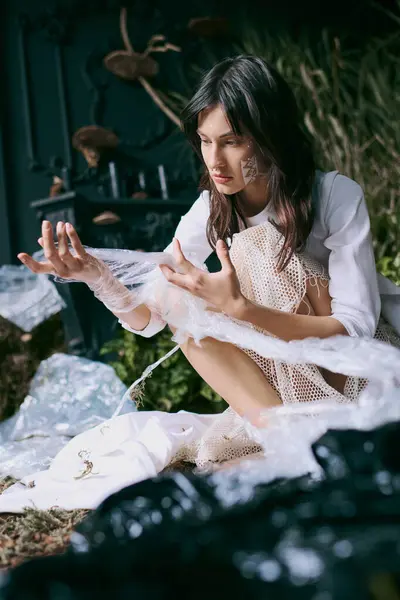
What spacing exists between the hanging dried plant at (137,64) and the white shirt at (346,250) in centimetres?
194

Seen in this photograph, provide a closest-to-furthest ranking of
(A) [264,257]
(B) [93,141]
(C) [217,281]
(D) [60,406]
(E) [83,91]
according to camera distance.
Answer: (C) [217,281] → (A) [264,257] → (D) [60,406] → (B) [93,141] → (E) [83,91]

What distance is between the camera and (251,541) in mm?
882

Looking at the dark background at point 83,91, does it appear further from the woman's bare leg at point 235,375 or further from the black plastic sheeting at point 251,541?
the black plastic sheeting at point 251,541

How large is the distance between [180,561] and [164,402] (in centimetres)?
202

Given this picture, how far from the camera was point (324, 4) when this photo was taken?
13.5ft

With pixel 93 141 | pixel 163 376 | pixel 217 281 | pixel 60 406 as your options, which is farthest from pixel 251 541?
pixel 93 141

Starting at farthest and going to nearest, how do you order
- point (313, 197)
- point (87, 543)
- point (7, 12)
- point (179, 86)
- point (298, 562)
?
point (179, 86)
point (7, 12)
point (313, 197)
point (87, 543)
point (298, 562)

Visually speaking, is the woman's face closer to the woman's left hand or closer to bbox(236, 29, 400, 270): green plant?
the woman's left hand

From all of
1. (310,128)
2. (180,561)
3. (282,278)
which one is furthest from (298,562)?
(310,128)

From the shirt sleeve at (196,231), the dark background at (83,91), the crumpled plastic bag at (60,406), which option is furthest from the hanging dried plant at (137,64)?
the shirt sleeve at (196,231)

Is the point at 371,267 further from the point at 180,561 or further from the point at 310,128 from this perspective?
the point at 310,128

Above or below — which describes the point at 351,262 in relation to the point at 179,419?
above

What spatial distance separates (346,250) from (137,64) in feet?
7.44

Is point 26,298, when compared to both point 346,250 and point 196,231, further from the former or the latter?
point 346,250
